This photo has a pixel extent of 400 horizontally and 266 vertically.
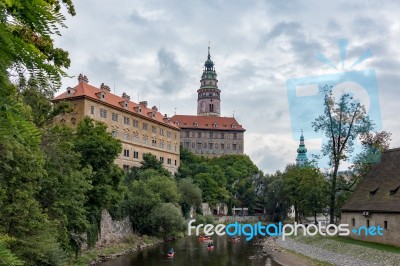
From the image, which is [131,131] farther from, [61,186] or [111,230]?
[61,186]

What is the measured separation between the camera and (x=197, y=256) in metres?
34.8

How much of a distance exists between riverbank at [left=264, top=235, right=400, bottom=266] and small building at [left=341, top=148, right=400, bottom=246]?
1.08 meters

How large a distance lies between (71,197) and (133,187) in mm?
21715

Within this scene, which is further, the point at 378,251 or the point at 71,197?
the point at 378,251

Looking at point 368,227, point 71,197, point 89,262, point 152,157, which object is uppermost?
point 152,157

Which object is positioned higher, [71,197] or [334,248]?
[71,197]

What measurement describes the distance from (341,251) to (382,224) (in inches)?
139

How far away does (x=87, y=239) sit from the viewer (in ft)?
112

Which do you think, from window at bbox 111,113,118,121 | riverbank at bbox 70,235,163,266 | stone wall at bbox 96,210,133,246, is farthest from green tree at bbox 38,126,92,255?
window at bbox 111,113,118,121

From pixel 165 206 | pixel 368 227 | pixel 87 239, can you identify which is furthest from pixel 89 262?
pixel 368 227

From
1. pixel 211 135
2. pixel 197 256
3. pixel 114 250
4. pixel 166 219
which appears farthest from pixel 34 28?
pixel 211 135

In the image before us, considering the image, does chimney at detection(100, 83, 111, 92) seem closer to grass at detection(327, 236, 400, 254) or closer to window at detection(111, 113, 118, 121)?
window at detection(111, 113, 118, 121)

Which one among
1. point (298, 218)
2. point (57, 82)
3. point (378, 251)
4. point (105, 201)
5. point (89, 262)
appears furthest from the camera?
point (298, 218)

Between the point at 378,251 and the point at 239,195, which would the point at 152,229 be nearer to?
the point at 378,251
